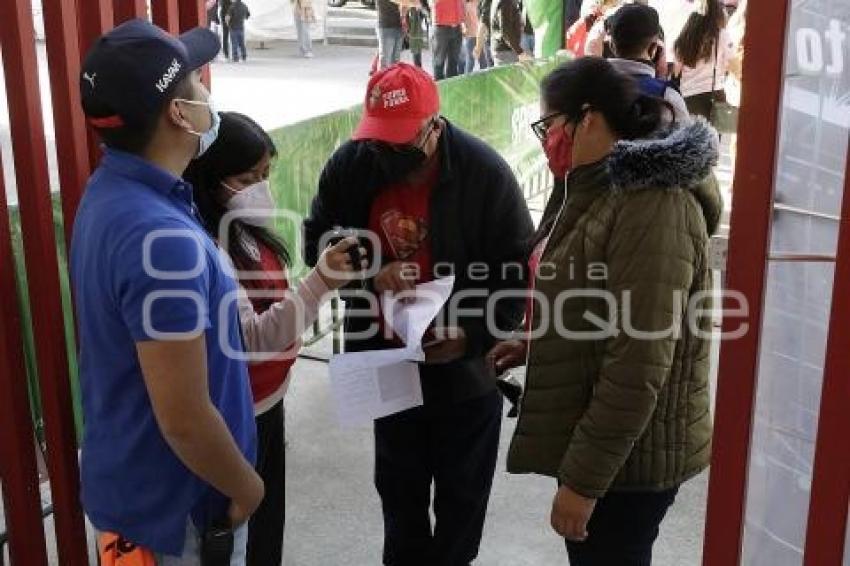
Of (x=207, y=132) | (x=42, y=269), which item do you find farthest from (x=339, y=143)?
(x=207, y=132)

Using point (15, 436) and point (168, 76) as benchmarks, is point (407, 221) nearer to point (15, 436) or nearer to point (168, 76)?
point (168, 76)

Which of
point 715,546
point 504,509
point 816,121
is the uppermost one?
point 816,121

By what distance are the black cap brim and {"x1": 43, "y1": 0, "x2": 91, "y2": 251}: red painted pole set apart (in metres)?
0.36

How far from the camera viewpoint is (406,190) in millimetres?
2684

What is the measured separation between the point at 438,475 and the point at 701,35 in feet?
16.9

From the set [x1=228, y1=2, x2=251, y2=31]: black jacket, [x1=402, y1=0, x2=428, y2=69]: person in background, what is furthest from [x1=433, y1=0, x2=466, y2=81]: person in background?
[x1=228, y1=2, x2=251, y2=31]: black jacket

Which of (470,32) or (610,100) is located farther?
(470,32)

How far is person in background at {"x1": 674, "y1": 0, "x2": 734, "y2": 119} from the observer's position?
7.02 m

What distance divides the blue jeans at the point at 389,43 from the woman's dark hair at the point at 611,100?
11591 millimetres

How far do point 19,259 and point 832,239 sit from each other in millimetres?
2448

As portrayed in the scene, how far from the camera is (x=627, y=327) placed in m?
1.83

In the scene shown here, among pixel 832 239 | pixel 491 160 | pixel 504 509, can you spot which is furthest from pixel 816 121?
pixel 504 509

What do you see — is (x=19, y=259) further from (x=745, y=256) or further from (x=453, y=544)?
(x=745, y=256)

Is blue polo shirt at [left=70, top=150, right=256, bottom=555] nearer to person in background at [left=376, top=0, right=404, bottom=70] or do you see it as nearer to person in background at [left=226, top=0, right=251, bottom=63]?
person in background at [left=376, top=0, right=404, bottom=70]
